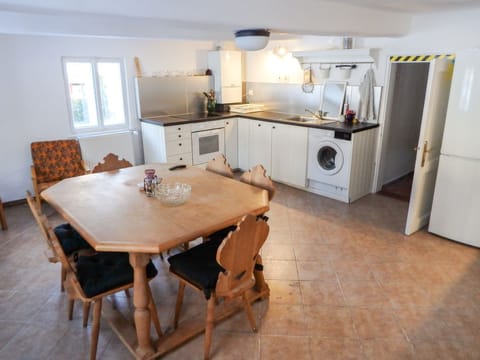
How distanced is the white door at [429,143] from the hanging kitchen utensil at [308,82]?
81.5 inches

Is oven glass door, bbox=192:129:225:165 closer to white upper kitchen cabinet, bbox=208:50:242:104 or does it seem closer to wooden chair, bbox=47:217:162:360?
white upper kitchen cabinet, bbox=208:50:242:104

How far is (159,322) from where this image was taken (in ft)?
7.95

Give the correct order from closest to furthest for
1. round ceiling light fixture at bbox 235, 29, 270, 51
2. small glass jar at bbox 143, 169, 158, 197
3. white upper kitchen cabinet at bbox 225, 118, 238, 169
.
A: small glass jar at bbox 143, 169, 158, 197
round ceiling light fixture at bbox 235, 29, 270, 51
white upper kitchen cabinet at bbox 225, 118, 238, 169

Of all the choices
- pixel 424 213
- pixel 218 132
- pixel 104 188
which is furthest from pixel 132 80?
pixel 424 213

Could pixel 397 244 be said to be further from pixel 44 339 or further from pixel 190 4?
pixel 44 339

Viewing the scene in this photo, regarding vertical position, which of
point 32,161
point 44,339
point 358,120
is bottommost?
point 44,339

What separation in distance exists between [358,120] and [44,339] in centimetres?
411

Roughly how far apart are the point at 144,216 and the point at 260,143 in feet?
10.9

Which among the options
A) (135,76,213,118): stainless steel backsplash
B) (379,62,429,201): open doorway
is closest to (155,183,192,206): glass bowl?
(135,76,213,118): stainless steel backsplash

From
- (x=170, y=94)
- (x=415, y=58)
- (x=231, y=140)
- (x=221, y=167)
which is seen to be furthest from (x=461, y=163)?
(x=170, y=94)

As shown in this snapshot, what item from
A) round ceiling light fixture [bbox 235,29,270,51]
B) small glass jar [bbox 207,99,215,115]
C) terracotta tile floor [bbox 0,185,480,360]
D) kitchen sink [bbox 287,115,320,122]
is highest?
round ceiling light fixture [bbox 235,29,270,51]

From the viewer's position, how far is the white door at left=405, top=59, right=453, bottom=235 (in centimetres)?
324

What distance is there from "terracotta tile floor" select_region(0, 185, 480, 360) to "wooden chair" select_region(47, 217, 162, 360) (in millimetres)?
280

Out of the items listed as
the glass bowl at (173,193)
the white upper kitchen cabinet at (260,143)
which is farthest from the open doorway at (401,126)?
the glass bowl at (173,193)
